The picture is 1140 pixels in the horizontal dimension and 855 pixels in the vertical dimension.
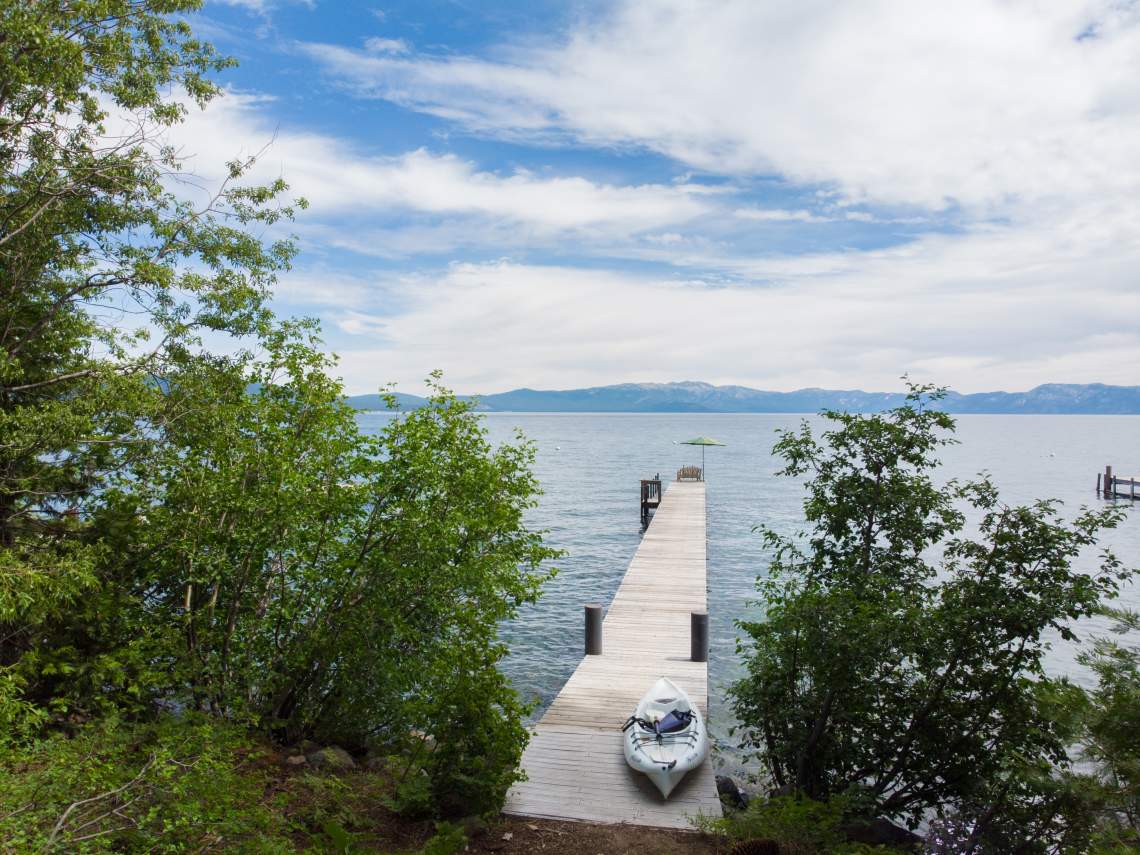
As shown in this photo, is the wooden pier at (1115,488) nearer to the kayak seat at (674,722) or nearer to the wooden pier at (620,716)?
the wooden pier at (620,716)

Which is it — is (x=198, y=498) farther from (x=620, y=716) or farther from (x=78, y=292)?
(x=620, y=716)

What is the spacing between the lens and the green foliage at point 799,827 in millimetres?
6094

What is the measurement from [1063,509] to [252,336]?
46.1 meters

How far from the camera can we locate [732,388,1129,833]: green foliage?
6629 mm

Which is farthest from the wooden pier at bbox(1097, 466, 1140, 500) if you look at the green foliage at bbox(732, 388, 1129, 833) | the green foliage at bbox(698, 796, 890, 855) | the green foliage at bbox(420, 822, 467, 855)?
the green foliage at bbox(420, 822, 467, 855)

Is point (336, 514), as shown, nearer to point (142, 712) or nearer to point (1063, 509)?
point (142, 712)

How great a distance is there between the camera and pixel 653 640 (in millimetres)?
13164

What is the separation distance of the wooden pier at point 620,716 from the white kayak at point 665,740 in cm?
22

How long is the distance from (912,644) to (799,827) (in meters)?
2.04


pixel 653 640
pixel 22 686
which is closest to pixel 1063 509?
pixel 653 640

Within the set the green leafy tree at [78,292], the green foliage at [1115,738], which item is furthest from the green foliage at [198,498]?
the green foliage at [1115,738]

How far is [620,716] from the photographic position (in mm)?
9820

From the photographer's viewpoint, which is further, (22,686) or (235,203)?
(235,203)

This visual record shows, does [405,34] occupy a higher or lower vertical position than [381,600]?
higher
